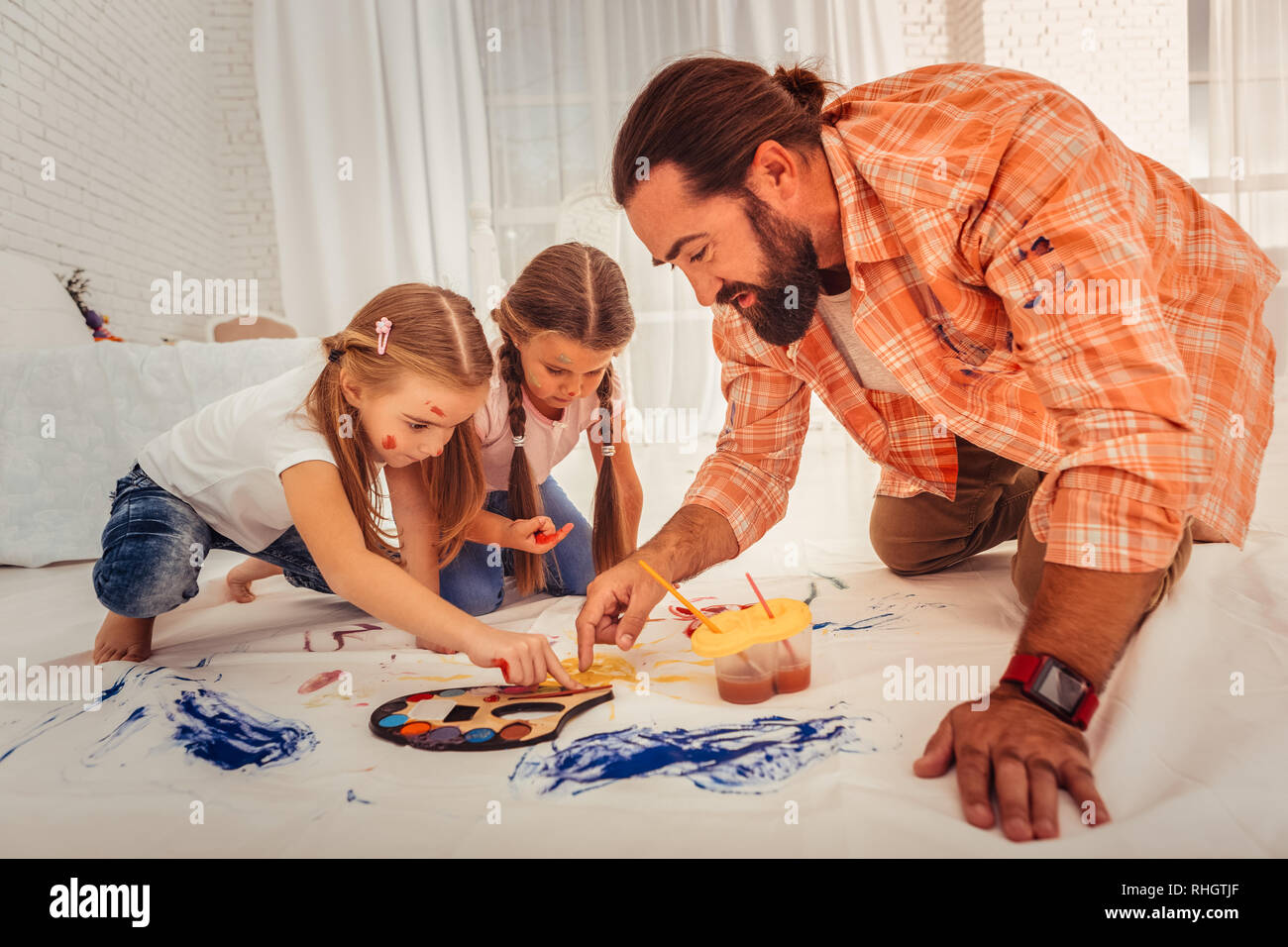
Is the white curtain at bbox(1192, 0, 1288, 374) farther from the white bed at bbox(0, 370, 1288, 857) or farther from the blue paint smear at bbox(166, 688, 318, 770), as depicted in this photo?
the blue paint smear at bbox(166, 688, 318, 770)

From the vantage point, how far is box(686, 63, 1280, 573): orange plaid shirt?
2.77 feet

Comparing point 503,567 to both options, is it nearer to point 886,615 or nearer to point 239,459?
point 239,459

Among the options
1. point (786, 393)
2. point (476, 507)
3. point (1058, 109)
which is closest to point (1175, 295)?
point (1058, 109)

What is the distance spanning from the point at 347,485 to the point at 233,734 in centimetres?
37

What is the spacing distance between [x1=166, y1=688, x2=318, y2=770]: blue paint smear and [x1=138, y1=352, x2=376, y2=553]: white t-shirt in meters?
0.34

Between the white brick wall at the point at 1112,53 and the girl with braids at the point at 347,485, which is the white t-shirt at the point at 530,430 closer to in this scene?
the girl with braids at the point at 347,485

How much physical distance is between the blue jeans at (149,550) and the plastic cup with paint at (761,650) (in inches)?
32.7

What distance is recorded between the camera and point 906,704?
1.02m

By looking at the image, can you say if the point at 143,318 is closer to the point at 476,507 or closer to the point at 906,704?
the point at 476,507

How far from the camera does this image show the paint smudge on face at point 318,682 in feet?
3.87

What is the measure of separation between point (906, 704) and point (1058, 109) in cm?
68

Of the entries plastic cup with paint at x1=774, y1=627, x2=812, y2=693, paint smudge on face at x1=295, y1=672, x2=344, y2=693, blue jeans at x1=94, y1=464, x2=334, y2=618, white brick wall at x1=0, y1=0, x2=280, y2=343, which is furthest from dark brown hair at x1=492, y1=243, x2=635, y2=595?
white brick wall at x1=0, y1=0, x2=280, y2=343

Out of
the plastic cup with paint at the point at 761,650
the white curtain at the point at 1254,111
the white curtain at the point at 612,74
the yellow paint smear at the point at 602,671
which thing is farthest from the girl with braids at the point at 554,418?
the white curtain at the point at 1254,111

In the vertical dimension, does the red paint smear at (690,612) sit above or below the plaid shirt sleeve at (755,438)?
below
